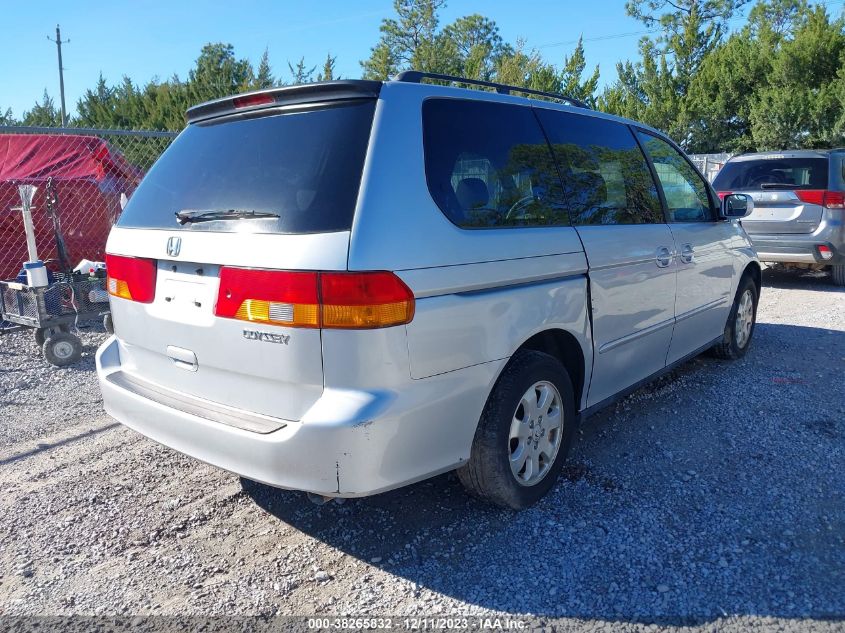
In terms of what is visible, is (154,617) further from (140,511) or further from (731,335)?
(731,335)

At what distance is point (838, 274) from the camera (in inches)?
357

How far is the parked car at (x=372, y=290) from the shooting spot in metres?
2.34

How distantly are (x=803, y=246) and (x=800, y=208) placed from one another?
0.49 meters

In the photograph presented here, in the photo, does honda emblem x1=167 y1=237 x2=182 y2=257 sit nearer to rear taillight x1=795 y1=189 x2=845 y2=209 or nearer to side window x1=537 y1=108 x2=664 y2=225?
side window x1=537 y1=108 x2=664 y2=225

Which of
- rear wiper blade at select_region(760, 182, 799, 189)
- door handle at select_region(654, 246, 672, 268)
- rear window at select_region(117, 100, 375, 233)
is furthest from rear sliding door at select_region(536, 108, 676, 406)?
rear wiper blade at select_region(760, 182, 799, 189)

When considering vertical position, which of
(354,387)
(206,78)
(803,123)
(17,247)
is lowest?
(354,387)

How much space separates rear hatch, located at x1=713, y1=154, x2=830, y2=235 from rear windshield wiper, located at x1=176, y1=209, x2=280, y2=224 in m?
7.93

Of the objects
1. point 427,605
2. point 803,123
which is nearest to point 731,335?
point 427,605

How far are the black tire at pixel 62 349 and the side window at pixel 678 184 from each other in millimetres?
4644

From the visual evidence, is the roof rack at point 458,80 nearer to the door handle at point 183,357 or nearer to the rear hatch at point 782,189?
the door handle at point 183,357

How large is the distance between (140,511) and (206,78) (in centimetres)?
2602

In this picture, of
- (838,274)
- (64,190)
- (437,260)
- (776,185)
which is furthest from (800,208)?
(64,190)

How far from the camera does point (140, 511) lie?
10.5 ft

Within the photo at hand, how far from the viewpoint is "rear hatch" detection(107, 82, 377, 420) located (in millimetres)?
2365
